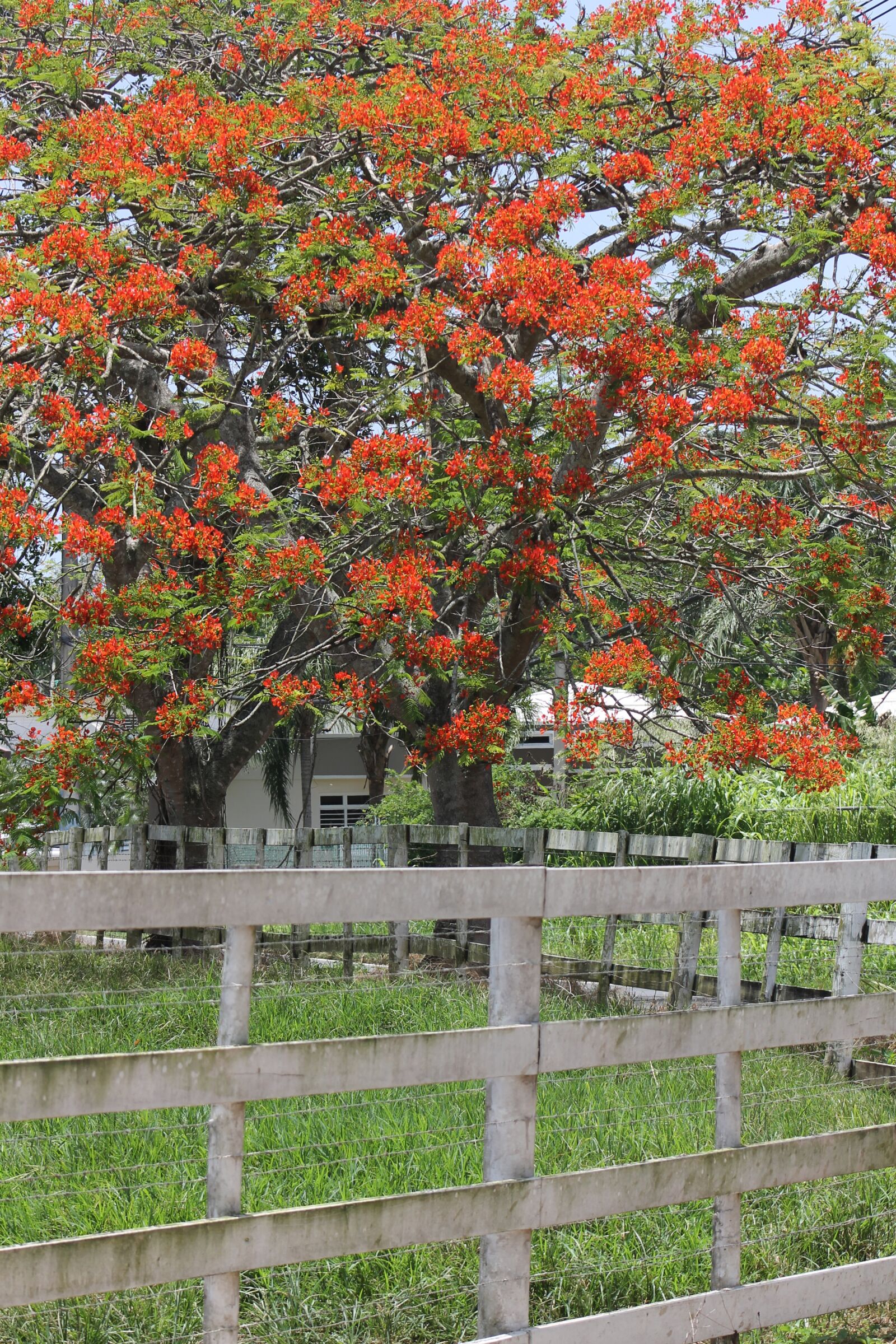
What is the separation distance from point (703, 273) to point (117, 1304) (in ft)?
23.8

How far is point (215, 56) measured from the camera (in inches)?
401

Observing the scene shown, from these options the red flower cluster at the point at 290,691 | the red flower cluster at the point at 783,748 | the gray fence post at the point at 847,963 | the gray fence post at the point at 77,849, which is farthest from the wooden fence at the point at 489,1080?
the gray fence post at the point at 77,849

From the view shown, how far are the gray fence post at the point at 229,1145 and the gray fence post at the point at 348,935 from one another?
3.62 metres

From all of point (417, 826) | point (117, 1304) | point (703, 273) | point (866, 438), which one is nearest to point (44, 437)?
point (417, 826)

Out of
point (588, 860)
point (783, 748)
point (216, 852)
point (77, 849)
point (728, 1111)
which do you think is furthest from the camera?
point (77, 849)

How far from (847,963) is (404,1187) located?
8.85 feet

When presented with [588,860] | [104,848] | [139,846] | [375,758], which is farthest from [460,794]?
[375,758]

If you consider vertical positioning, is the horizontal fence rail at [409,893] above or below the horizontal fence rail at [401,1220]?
above

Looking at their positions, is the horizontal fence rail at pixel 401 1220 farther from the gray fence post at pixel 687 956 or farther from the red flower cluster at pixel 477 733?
the red flower cluster at pixel 477 733

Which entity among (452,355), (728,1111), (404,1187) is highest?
(452,355)

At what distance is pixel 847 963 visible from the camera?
6.00 meters

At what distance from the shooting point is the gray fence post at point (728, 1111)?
359 centimetres

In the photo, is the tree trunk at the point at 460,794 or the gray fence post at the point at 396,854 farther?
the tree trunk at the point at 460,794

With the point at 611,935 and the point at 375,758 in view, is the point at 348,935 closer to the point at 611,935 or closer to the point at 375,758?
the point at 611,935
